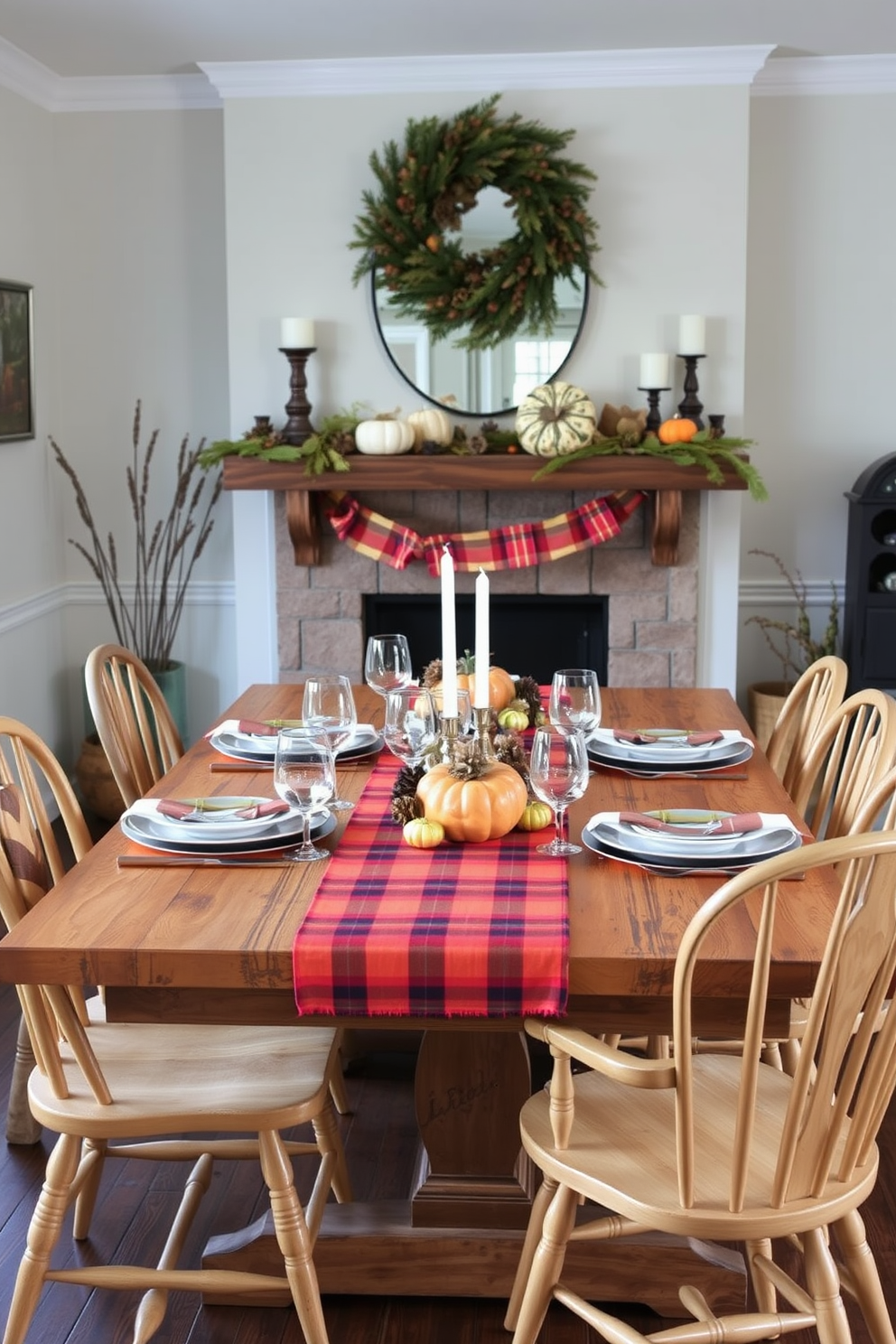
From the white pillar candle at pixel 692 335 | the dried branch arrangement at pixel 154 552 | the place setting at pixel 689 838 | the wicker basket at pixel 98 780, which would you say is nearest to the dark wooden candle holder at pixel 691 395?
the white pillar candle at pixel 692 335

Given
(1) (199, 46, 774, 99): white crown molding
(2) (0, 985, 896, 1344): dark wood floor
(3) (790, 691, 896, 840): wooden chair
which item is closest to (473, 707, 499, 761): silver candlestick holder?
(3) (790, 691, 896, 840): wooden chair

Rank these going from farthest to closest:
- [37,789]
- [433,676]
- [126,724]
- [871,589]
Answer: [871,589] < [126,724] < [433,676] < [37,789]

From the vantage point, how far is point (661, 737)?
8.61 feet

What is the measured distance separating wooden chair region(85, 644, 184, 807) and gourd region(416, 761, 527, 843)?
78 cm

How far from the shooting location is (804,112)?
462 centimetres

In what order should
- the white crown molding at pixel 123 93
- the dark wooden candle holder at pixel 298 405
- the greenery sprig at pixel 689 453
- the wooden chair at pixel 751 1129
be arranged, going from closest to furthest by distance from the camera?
the wooden chair at pixel 751 1129, the greenery sprig at pixel 689 453, the dark wooden candle holder at pixel 298 405, the white crown molding at pixel 123 93

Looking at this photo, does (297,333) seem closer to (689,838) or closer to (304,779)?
(304,779)

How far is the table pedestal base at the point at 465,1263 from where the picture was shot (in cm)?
215

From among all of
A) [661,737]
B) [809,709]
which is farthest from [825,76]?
[661,737]

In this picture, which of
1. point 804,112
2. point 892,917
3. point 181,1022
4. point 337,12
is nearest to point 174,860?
point 181,1022

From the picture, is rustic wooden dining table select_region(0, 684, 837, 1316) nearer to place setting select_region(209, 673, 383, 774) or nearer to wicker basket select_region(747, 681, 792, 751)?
place setting select_region(209, 673, 383, 774)

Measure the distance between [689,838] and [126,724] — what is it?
1276 millimetres

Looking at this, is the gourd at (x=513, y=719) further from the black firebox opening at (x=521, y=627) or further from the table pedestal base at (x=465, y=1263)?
the black firebox opening at (x=521, y=627)

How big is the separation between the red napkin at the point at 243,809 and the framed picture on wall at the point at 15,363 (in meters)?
2.54
